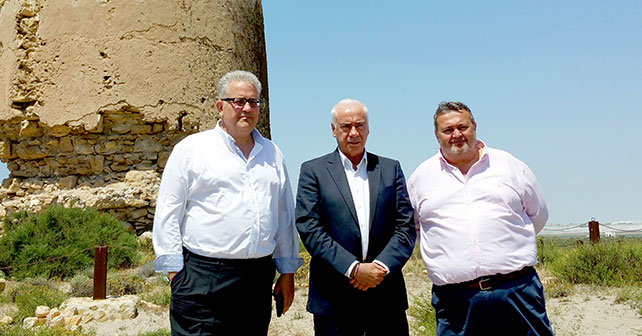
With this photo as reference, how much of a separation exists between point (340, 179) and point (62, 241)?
6573 mm

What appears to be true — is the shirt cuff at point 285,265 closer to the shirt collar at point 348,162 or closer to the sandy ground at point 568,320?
the shirt collar at point 348,162

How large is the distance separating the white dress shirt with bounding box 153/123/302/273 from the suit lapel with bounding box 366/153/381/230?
1.70 feet

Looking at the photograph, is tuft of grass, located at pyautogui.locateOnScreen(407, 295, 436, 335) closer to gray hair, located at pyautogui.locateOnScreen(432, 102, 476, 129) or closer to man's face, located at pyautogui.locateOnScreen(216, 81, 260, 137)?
gray hair, located at pyautogui.locateOnScreen(432, 102, 476, 129)

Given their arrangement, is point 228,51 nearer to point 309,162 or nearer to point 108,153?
point 108,153

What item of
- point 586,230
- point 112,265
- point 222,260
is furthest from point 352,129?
point 586,230

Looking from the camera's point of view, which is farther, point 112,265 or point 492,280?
point 112,265

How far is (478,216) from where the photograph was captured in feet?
8.64

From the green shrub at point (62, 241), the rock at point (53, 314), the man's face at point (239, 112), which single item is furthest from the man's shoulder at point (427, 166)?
the green shrub at point (62, 241)

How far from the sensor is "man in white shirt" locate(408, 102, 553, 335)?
258 cm

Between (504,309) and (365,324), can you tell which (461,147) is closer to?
(504,309)

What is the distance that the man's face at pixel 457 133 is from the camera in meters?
2.78

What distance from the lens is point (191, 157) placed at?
9.04 feet

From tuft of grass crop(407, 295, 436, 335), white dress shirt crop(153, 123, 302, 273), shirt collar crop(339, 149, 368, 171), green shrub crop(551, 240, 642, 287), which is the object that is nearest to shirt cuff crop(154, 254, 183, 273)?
white dress shirt crop(153, 123, 302, 273)

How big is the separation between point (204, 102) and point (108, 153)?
194 cm
